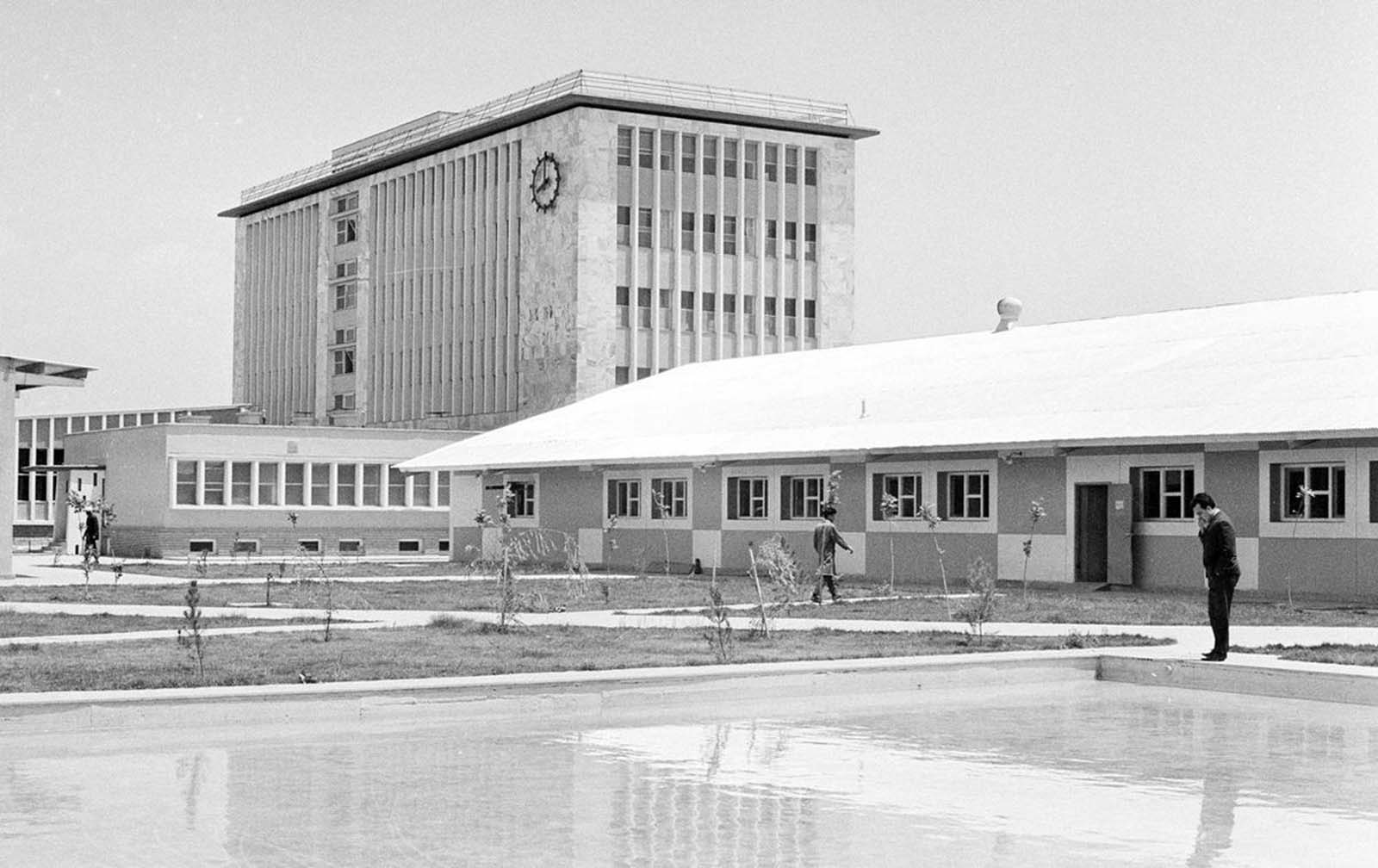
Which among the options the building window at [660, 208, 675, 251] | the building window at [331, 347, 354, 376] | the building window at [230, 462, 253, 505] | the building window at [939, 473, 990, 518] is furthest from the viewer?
the building window at [331, 347, 354, 376]

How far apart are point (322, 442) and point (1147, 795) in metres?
51.8

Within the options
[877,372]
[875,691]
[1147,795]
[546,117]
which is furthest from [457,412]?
[1147,795]

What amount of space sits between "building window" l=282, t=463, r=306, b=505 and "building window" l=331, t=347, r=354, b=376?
130 feet

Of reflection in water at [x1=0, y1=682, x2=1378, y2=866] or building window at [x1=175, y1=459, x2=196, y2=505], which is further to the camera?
building window at [x1=175, y1=459, x2=196, y2=505]

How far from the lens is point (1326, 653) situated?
1858cm

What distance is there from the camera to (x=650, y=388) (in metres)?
55.1

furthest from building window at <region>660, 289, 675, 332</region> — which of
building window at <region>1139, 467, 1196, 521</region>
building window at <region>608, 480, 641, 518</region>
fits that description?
building window at <region>1139, 467, 1196, 521</region>

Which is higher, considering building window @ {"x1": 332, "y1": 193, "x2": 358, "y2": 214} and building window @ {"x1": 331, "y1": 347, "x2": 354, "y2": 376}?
building window @ {"x1": 332, "y1": 193, "x2": 358, "y2": 214}

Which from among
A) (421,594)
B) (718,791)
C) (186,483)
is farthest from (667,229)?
(718,791)

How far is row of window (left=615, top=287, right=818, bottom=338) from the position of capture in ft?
274

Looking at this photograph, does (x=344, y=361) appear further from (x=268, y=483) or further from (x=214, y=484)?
(x=214, y=484)

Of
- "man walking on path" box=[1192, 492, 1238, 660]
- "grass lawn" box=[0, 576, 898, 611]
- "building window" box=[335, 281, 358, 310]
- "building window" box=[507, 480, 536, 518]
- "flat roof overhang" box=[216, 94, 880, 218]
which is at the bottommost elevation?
"grass lawn" box=[0, 576, 898, 611]

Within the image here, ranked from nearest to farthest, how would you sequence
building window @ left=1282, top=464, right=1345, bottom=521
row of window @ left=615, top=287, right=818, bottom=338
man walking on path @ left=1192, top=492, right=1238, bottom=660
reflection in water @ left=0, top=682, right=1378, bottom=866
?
reflection in water @ left=0, top=682, right=1378, bottom=866
man walking on path @ left=1192, top=492, right=1238, bottom=660
building window @ left=1282, top=464, right=1345, bottom=521
row of window @ left=615, top=287, right=818, bottom=338

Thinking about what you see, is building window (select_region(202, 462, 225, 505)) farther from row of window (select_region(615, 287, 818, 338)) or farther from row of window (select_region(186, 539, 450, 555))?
row of window (select_region(615, 287, 818, 338))
